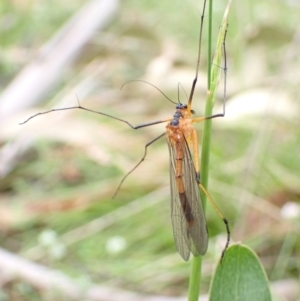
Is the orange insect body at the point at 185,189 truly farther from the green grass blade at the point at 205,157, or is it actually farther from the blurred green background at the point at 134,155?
the blurred green background at the point at 134,155

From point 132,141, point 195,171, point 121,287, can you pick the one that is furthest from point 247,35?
point 195,171

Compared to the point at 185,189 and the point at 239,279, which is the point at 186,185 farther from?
the point at 239,279

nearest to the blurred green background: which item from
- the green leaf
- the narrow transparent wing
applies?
the narrow transparent wing

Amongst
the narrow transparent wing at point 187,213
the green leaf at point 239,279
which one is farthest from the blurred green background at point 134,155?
the green leaf at point 239,279

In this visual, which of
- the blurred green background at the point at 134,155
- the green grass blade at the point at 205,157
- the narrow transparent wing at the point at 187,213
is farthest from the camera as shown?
the blurred green background at the point at 134,155

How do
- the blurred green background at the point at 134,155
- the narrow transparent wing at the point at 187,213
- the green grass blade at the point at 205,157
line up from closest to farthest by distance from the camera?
the green grass blade at the point at 205,157, the narrow transparent wing at the point at 187,213, the blurred green background at the point at 134,155

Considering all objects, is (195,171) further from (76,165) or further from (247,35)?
(247,35)
